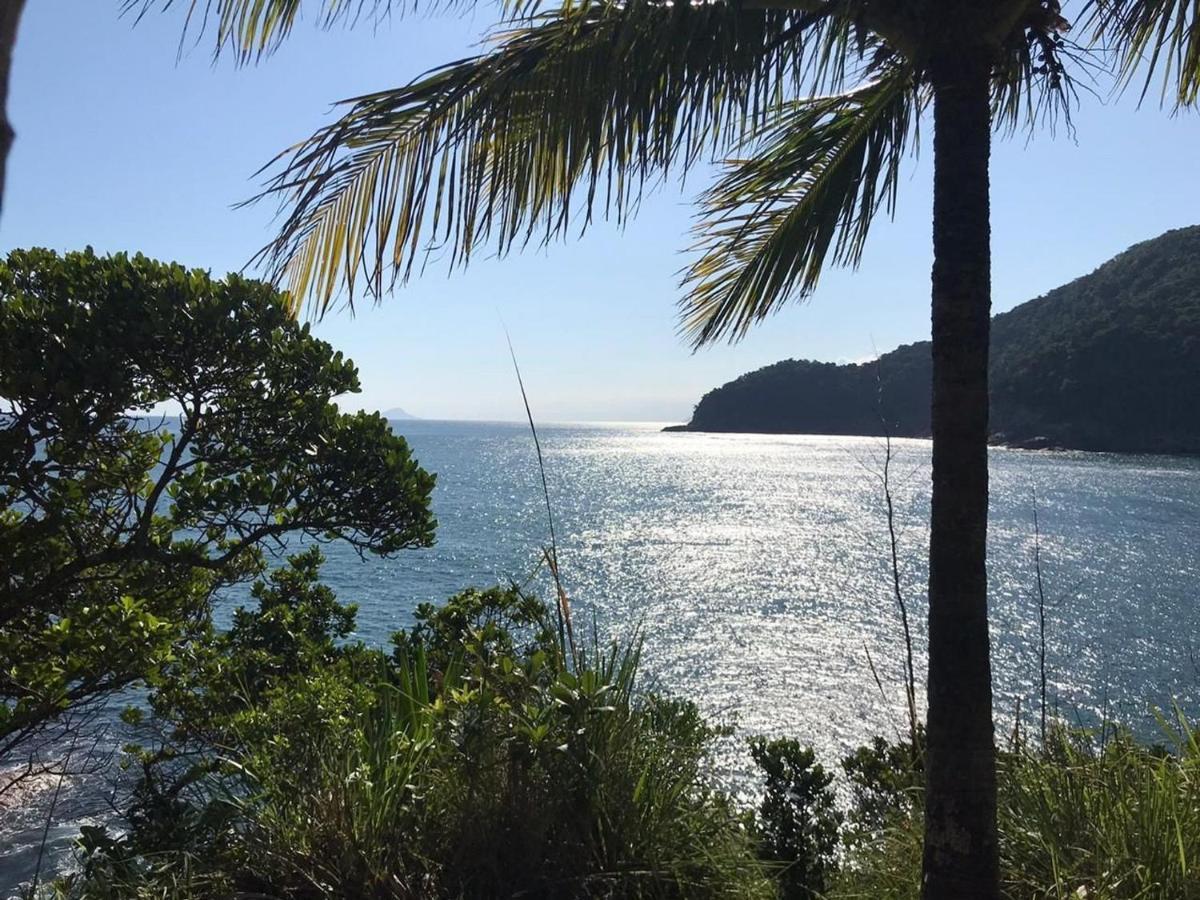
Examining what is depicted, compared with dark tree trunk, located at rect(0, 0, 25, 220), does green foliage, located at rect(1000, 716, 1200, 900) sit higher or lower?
lower

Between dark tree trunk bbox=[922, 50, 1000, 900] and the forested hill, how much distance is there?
2401 inches

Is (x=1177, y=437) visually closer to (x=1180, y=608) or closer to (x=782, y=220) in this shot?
(x=1180, y=608)

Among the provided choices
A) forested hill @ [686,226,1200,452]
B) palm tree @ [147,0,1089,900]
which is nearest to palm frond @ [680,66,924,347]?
palm tree @ [147,0,1089,900]

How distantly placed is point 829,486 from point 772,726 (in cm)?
6172

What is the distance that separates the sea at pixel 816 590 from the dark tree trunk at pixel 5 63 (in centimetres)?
188

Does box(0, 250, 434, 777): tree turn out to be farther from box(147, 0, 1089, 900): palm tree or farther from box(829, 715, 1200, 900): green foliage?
box(829, 715, 1200, 900): green foliage

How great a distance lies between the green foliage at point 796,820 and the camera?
4.40 meters

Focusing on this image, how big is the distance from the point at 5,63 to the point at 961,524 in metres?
2.40

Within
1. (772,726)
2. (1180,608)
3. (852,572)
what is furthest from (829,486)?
(772,726)

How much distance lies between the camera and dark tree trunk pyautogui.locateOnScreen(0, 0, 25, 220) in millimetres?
1284

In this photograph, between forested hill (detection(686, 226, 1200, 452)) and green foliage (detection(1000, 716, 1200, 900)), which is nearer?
green foliage (detection(1000, 716, 1200, 900))

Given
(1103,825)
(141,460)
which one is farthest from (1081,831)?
(141,460)

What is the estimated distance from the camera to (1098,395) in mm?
84938

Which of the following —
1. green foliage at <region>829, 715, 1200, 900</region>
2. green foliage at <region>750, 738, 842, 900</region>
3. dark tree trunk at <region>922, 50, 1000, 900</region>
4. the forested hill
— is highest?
the forested hill
